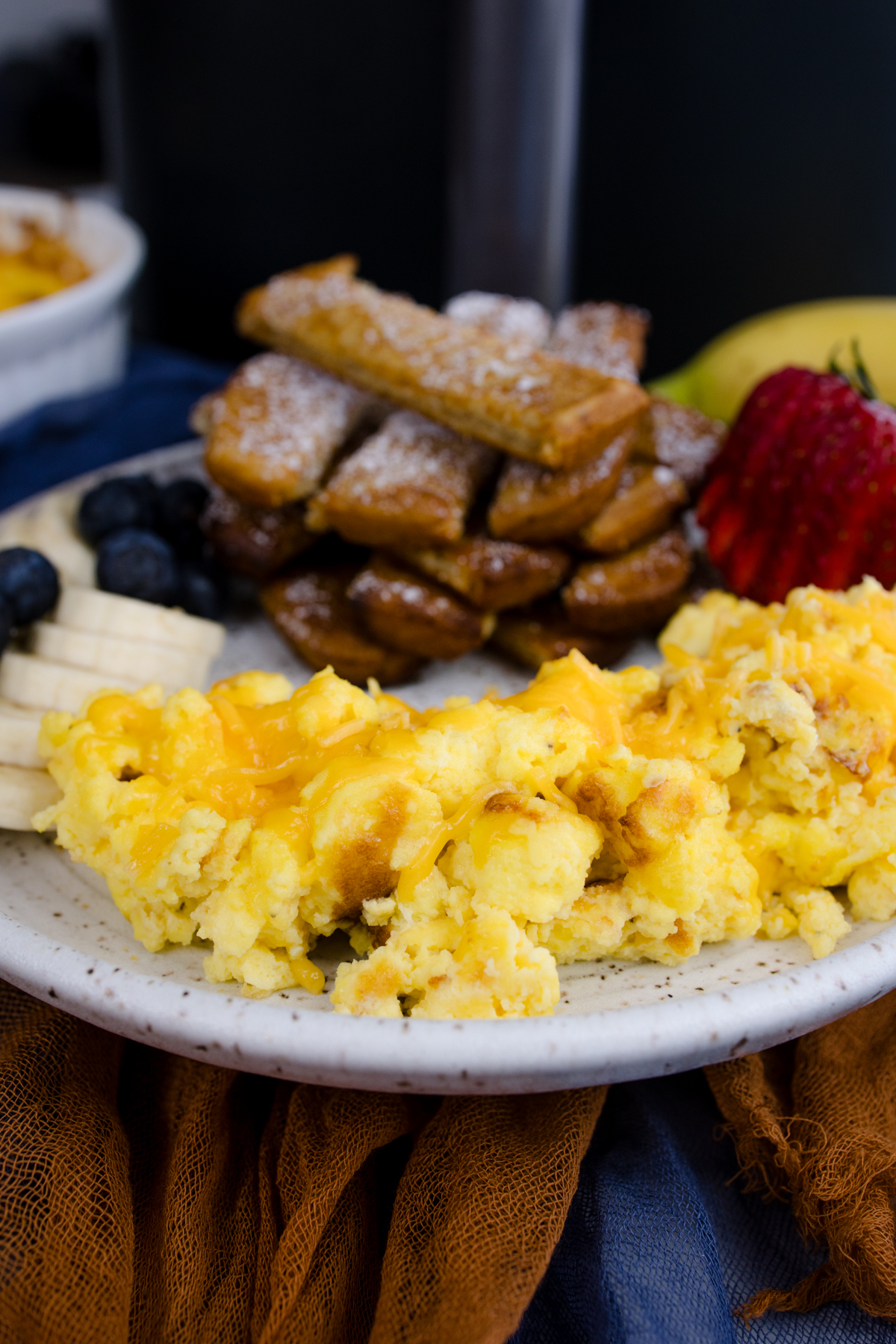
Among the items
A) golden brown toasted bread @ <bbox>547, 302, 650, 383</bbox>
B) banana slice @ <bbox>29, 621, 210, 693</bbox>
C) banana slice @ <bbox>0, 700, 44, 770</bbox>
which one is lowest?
banana slice @ <bbox>29, 621, 210, 693</bbox>

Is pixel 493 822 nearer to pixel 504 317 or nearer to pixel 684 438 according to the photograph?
pixel 684 438

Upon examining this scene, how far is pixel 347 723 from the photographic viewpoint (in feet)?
3.52

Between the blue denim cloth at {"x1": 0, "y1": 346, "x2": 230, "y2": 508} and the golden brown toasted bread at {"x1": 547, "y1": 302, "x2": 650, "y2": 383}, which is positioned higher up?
the golden brown toasted bread at {"x1": 547, "y1": 302, "x2": 650, "y2": 383}

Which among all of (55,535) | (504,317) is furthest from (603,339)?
(55,535)

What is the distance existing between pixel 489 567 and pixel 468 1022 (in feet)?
2.78

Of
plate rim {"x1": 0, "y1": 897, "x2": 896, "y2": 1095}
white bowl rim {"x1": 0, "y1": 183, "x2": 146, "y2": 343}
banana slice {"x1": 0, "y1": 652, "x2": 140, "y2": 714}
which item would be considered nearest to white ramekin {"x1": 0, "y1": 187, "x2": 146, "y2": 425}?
white bowl rim {"x1": 0, "y1": 183, "x2": 146, "y2": 343}

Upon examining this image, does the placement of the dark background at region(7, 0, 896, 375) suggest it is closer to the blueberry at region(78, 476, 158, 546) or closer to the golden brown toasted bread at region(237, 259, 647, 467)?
the golden brown toasted bread at region(237, 259, 647, 467)

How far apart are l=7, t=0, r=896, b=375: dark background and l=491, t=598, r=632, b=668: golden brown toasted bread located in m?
1.64

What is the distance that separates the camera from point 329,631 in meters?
1.67

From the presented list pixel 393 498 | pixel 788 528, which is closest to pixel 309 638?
pixel 393 498

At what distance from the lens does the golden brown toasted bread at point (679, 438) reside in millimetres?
1854

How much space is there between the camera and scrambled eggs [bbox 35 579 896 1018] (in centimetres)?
95

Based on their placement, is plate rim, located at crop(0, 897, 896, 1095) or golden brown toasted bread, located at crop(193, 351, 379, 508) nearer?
plate rim, located at crop(0, 897, 896, 1095)

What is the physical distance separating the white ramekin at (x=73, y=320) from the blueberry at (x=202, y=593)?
1031 mm
